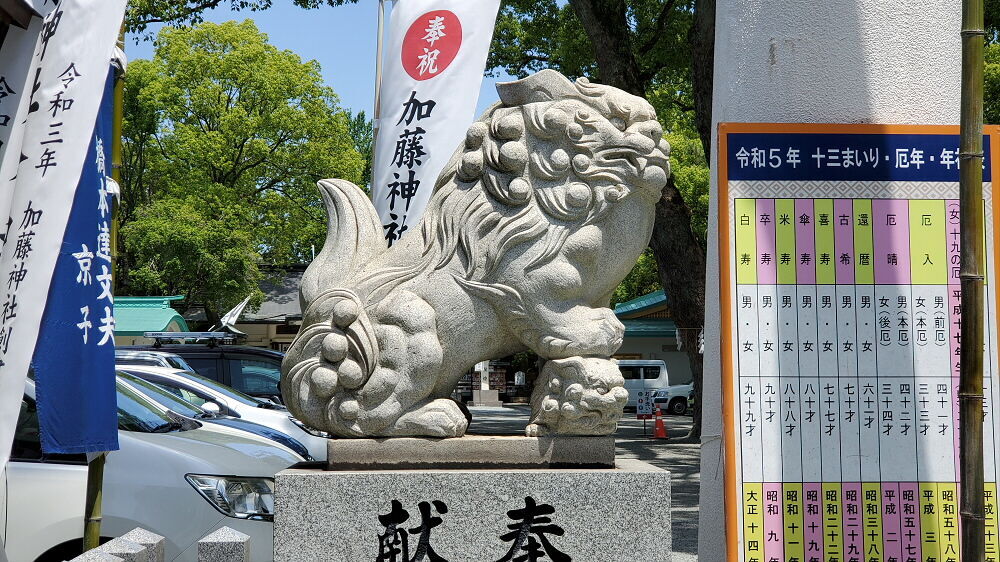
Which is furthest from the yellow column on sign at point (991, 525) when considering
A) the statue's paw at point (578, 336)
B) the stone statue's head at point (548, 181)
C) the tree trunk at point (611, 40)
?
the tree trunk at point (611, 40)

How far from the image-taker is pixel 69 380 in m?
3.83

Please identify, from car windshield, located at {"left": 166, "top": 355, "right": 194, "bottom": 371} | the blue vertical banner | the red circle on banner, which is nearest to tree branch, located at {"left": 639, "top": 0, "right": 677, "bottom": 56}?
the red circle on banner

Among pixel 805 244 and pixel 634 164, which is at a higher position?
pixel 634 164

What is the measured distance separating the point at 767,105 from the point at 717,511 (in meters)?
1.54

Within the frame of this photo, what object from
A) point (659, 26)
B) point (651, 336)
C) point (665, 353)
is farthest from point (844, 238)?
point (665, 353)

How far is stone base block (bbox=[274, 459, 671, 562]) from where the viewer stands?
317cm

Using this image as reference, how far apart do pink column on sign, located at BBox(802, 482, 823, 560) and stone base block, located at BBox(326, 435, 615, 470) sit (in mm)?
717

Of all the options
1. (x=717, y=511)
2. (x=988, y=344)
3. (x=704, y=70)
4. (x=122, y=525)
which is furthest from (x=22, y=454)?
(x=704, y=70)

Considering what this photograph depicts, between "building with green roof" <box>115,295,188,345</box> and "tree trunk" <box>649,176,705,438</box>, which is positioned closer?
"tree trunk" <box>649,176,705,438</box>

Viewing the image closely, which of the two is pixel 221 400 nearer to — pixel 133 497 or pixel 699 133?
pixel 133 497

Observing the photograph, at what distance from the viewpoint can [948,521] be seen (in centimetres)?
295

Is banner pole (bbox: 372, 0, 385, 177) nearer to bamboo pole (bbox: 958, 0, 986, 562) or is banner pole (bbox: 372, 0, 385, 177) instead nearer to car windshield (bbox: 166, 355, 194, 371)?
car windshield (bbox: 166, 355, 194, 371)

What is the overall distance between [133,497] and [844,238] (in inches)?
149

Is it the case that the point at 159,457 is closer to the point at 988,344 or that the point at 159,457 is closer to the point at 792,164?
the point at 792,164
